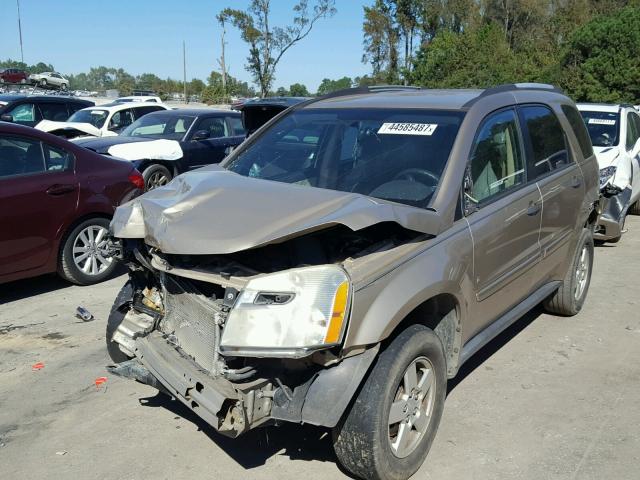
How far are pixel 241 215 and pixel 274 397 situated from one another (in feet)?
2.85

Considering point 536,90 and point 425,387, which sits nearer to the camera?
point 425,387

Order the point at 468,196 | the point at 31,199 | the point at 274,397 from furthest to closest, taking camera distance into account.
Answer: the point at 31,199 → the point at 468,196 → the point at 274,397

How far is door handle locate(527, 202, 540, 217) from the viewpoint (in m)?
4.19

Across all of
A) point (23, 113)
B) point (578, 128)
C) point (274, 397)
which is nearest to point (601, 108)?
point (578, 128)

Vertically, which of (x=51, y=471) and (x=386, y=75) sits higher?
(x=386, y=75)

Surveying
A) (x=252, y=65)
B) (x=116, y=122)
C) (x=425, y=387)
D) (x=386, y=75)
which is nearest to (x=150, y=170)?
(x=116, y=122)

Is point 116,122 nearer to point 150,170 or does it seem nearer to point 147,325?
point 150,170

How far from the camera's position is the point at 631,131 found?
9.41 m

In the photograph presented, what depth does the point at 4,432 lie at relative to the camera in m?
3.69

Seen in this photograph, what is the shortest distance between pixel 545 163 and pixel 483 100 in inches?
36.2

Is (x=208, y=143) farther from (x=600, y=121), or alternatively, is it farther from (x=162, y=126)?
(x=600, y=121)

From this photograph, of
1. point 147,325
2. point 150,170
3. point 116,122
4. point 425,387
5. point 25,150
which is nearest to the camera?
point 425,387

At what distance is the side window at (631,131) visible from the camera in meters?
9.14

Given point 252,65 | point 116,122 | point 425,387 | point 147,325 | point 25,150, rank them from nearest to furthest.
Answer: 1. point 425,387
2. point 147,325
3. point 25,150
4. point 116,122
5. point 252,65
